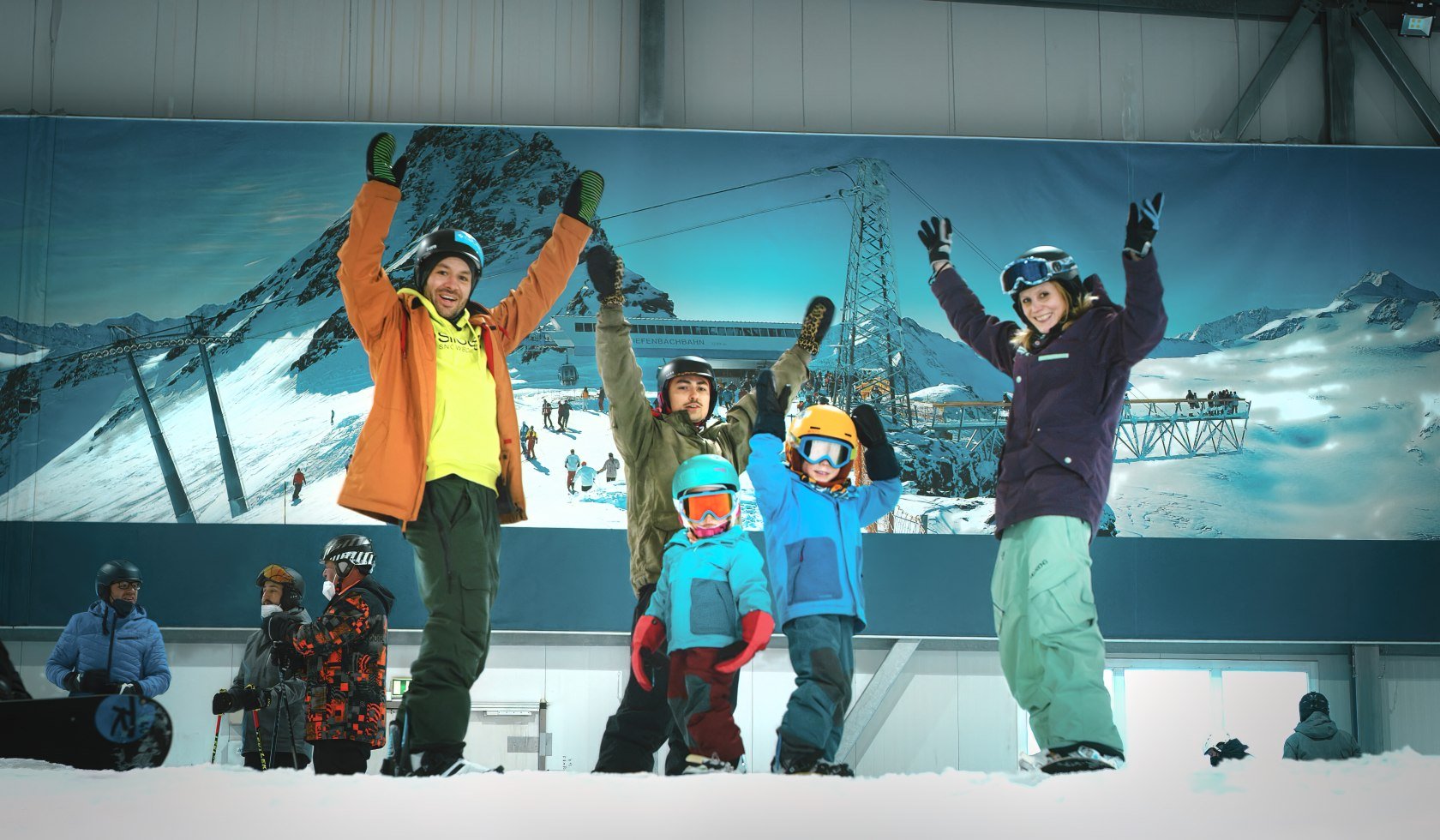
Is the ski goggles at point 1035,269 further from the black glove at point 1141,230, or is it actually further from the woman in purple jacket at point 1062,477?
the black glove at point 1141,230

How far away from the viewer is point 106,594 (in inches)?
205

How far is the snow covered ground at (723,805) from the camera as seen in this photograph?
234 cm

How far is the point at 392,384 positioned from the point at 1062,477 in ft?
6.81

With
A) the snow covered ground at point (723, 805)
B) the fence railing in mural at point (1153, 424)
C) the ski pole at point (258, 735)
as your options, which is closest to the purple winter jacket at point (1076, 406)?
the snow covered ground at point (723, 805)

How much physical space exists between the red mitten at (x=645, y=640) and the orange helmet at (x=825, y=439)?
761 mm

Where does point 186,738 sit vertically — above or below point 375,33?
below

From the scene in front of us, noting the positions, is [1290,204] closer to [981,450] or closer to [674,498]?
[981,450]

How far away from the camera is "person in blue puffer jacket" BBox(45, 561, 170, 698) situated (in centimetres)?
507

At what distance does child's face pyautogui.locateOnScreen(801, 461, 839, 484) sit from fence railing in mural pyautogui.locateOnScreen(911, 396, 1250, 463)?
11.0 ft

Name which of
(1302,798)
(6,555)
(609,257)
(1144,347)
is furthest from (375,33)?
(1302,798)

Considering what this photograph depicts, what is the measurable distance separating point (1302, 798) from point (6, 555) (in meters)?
7.17

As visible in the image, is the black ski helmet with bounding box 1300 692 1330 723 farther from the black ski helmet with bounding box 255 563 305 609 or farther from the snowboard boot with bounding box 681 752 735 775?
the black ski helmet with bounding box 255 563 305 609

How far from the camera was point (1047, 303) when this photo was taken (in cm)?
371

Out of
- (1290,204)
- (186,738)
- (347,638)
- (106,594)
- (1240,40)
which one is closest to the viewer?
(347,638)
